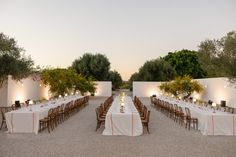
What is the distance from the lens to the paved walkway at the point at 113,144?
7.25 m

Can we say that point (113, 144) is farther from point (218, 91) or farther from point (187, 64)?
point (187, 64)

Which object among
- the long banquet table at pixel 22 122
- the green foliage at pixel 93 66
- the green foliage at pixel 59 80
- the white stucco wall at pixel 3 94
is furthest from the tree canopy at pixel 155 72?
the long banquet table at pixel 22 122

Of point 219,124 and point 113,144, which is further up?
point 219,124

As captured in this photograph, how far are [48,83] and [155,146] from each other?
72.2ft

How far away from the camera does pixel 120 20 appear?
1062 inches

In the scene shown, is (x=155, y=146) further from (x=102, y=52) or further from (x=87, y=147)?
(x=102, y=52)

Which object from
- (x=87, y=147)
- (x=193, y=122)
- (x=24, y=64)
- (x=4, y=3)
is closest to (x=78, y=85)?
(x=24, y=64)

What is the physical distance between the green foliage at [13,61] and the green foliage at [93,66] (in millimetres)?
23272

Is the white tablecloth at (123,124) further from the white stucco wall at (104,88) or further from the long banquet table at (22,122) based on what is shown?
the white stucco wall at (104,88)

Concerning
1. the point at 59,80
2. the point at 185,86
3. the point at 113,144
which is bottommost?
the point at 113,144

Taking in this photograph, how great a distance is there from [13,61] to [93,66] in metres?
24.5

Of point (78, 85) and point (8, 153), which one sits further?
point (78, 85)

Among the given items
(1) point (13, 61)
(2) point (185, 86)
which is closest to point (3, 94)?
(1) point (13, 61)

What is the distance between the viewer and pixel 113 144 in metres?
8.35
